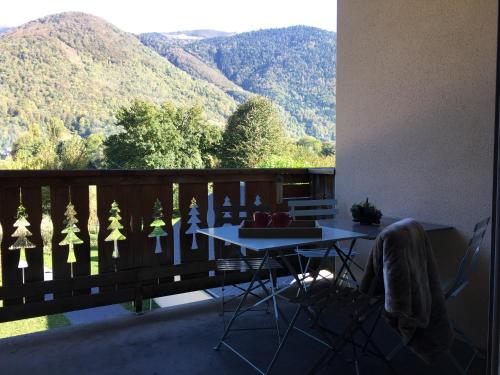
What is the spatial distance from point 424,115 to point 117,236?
241 centimetres

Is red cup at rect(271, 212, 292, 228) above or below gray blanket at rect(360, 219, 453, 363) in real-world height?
above

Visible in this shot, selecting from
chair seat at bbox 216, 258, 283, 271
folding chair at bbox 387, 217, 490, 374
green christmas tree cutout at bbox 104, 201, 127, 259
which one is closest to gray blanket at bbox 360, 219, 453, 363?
folding chair at bbox 387, 217, 490, 374

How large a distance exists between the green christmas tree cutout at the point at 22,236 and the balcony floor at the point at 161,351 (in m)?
0.52

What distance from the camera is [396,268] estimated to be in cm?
195

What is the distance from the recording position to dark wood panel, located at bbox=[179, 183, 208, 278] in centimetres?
386

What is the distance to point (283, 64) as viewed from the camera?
95.9 ft

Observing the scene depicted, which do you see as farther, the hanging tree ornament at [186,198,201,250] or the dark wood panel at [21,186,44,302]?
the hanging tree ornament at [186,198,201,250]

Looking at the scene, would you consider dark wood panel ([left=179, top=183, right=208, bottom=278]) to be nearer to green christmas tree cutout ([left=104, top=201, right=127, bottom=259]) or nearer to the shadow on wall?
green christmas tree cutout ([left=104, top=201, right=127, bottom=259])

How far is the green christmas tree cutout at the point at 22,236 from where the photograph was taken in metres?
3.19

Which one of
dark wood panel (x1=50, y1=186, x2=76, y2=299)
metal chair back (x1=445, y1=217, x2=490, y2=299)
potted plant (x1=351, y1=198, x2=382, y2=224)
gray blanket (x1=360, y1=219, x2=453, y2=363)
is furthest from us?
dark wood panel (x1=50, y1=186, x2=76, y2=299)

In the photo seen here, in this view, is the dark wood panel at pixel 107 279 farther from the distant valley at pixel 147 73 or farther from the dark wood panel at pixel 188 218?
the distant valley at pixel 147 73

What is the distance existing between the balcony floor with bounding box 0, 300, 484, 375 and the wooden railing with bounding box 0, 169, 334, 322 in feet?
0.83

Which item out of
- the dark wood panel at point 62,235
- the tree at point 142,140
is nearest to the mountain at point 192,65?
the tree at point 142,140

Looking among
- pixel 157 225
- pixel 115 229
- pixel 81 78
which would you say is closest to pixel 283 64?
pixel 81 78
